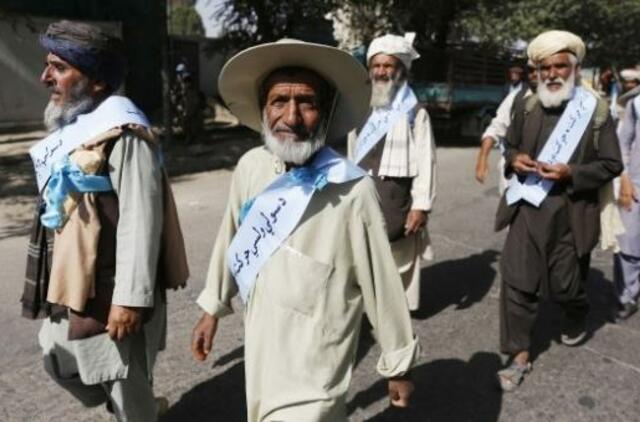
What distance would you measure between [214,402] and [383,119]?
1956 mm

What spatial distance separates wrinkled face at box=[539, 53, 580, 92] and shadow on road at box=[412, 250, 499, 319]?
182 centimetres

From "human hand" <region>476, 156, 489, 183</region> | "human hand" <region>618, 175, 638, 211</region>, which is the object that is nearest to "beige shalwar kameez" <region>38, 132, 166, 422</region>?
"human hand" <region>476, 156, 489, 183</region>

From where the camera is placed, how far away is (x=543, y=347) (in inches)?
153

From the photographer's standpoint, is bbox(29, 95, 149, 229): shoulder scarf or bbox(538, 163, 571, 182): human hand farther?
bbox(538, 163, 571, 182): human hand

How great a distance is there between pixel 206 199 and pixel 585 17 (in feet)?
72.5

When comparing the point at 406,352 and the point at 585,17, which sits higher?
the point at 585,17

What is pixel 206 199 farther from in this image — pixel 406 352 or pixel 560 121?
pixel 406 352

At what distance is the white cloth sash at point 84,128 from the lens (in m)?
2.27

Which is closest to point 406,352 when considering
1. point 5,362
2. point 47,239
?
point 47,239

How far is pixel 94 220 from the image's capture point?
7.39 feet

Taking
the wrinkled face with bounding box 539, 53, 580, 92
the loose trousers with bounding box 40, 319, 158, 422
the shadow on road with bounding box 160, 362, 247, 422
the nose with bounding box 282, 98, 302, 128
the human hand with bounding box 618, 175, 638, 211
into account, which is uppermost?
the wrinkled face with bounding box 539, 53, 580, 92

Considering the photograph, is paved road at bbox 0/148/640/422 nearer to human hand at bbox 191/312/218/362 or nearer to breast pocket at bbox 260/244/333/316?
human hand at bbox 191/312/218/362

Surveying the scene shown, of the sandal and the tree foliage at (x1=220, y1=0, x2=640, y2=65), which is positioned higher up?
the tree foliage at (x1=220, y1=0, x2=640, y2=65)

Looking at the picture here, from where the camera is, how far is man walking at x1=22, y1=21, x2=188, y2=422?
87.7 inches
